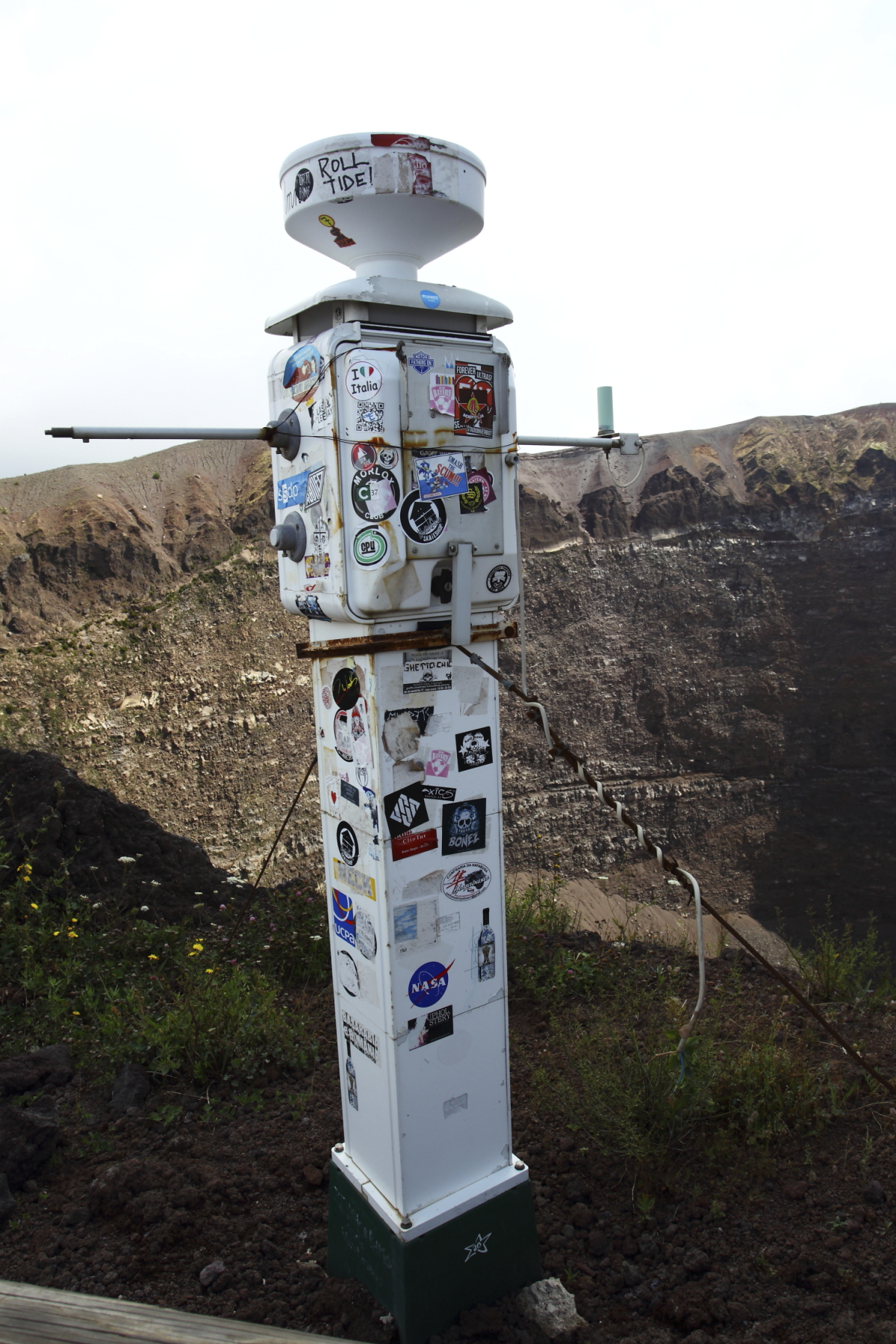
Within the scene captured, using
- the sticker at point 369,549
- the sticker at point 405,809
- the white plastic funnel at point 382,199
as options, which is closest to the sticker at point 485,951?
the sticker at point 405,809

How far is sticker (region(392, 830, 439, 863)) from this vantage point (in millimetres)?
2674

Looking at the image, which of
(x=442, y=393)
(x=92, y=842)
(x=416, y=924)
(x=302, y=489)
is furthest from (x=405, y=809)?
(x=92, y=842)

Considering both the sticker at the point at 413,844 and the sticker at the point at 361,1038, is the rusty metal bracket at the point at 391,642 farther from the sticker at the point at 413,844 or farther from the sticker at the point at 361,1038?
the sticker at the point at 361,1038

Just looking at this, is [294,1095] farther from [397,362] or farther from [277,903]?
[397,362]

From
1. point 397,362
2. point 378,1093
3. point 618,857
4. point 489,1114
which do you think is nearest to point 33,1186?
point 378,1093

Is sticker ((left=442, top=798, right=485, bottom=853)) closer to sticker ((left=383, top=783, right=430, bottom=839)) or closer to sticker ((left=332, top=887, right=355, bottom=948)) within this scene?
sticker ((left=383, top=783, right=430, bottom=839))

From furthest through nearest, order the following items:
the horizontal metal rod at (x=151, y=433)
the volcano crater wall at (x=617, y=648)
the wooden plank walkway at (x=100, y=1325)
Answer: the volcano crater wall at (x=617, y=648), the horizontal metal rod at (x=151, y=433), the wooden plank walkway at (x=100, y=1325)

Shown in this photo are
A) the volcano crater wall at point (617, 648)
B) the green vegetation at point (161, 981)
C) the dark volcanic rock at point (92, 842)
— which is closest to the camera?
the green vegetation at point (161, 981)

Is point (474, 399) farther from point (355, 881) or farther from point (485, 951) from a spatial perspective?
point (485, 951)

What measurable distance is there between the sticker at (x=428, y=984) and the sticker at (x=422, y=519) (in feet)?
4.59

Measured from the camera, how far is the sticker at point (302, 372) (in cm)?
262

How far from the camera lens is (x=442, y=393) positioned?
106 inches

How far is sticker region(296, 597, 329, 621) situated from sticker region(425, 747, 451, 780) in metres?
0.57

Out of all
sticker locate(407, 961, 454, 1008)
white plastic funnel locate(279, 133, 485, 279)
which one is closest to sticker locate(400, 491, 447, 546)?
white plastic funnel locate(279, 133, 485, 279)
